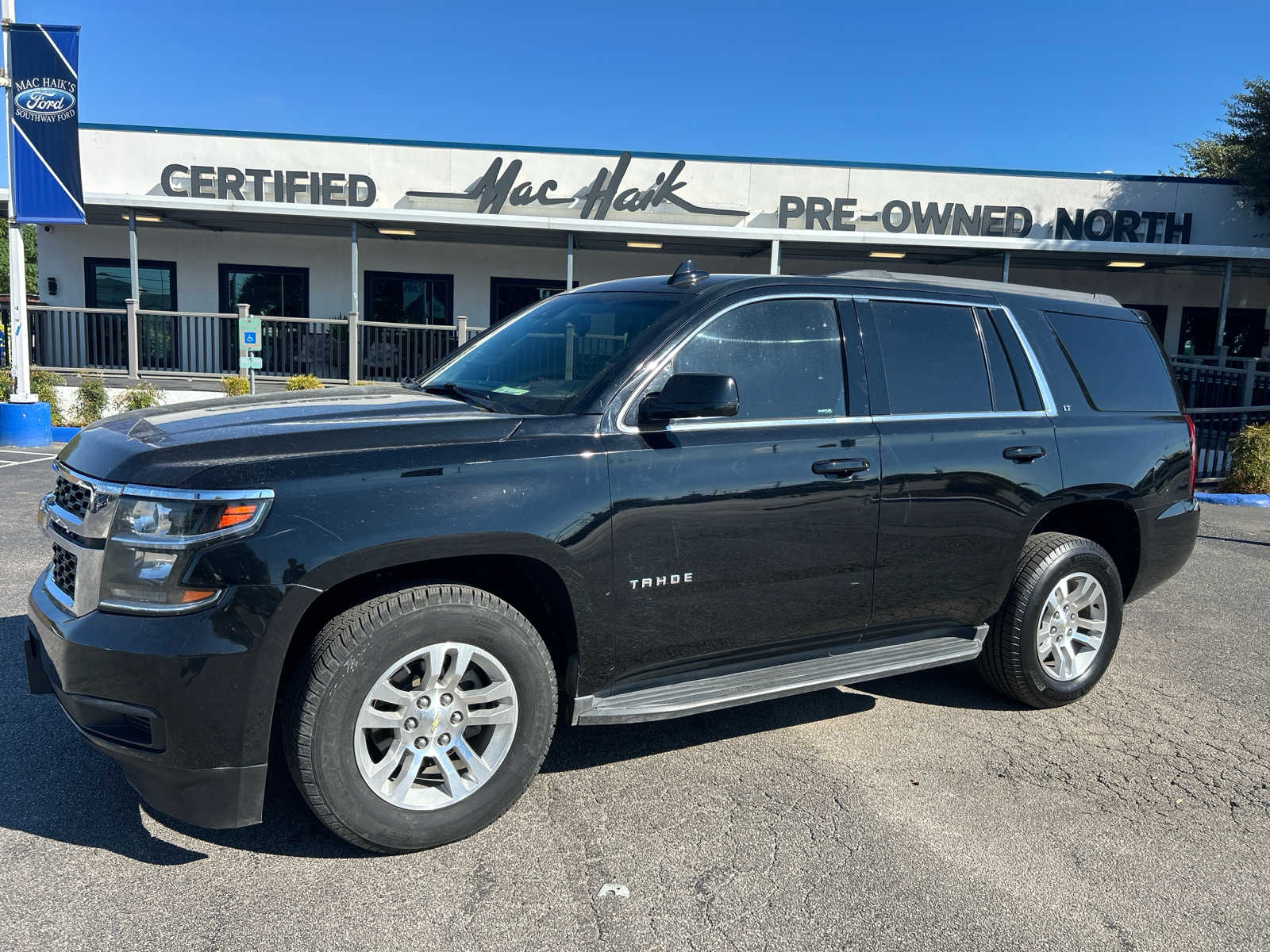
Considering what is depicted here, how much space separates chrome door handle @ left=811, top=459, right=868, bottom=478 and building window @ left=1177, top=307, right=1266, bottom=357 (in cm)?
2094

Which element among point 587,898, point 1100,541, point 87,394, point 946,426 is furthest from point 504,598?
point 87,394

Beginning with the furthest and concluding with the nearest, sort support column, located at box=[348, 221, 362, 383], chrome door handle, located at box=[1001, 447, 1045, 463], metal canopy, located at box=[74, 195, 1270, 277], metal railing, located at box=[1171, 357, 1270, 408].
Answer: metal canopy, located at box=[74, 195, 1270, 277], support column, located at box=[348, 221, 362, 383], metal railing, located at box=[1171, 357, 1270, 408], chrome door handle, located at box=[1001, 447, 1045, 463]

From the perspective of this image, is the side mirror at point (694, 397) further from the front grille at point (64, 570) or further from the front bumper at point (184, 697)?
the front grille at point (64, 570)

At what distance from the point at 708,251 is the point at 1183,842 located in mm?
17671

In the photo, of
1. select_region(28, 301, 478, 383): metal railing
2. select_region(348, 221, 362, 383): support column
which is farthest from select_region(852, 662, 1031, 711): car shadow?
select_region(28, 301, 478, 383): metal railing

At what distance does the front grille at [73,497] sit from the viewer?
303 cm

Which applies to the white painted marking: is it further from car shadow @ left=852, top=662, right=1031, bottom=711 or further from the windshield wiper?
car shadow @ left=852, top=662, right=1031, bottom=711

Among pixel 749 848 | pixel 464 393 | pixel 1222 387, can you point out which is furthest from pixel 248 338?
pixel 1222 387

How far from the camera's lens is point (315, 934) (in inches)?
106

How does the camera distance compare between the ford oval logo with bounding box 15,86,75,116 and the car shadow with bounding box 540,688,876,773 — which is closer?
the car shadow with bounding box 540,688,876,773

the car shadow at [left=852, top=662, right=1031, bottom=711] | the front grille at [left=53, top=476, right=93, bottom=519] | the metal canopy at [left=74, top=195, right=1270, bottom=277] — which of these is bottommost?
the car shadow at [left=852, top=662, right=1031, bottom=711]

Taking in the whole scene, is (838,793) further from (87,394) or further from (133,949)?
(87,394)

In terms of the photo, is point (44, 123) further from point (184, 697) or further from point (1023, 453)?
point (1023, 453)

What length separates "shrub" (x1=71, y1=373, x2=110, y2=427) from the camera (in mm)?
13953
